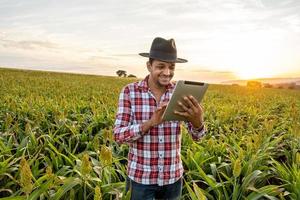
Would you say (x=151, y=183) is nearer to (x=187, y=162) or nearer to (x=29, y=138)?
(x=187, y=162)

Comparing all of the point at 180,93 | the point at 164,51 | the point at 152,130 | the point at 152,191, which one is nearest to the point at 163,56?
the point at 164,51

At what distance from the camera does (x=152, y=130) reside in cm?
→ 285

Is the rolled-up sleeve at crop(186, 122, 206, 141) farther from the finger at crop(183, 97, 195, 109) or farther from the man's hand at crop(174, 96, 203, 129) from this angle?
the finger at crop(183, 97, 195, 109)

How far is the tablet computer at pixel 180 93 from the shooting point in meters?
2.46

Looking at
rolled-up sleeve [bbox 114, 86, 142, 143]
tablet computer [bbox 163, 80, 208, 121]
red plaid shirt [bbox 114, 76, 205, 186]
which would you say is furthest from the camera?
red plaid shirt [bbox 114, 76, 205, 186]

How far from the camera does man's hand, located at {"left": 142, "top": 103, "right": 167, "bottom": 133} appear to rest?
8.30 ft

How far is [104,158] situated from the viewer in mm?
2701

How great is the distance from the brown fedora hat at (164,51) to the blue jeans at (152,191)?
3.19 ft

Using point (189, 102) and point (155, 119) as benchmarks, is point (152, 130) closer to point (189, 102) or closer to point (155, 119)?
point (155, 119)

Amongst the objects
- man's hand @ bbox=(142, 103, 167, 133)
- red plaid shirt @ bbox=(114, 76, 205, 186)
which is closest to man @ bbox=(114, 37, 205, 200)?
red plaid shirt @ bbox=(114, 76, 205, 186)

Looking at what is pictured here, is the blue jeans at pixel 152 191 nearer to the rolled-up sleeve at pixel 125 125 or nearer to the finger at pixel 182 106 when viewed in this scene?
the rolled-up sleeve at pixel 125 125

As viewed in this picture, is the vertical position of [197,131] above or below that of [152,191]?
above

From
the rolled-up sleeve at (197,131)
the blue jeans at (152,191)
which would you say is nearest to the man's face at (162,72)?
the rolled-up sleeve at (197,131)

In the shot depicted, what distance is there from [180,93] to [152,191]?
34.8 inches
